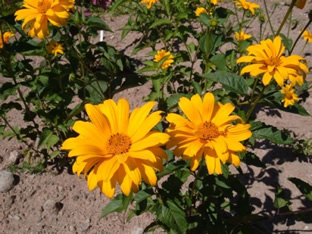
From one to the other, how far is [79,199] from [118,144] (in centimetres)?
173

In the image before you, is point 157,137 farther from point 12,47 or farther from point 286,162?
point 286,162

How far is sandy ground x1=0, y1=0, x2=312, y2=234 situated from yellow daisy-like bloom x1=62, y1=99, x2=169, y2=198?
146cm

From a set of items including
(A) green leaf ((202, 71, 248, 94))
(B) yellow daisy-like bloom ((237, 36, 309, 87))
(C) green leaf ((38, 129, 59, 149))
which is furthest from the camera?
(C) green leaf ((38, 129, 59, 149))

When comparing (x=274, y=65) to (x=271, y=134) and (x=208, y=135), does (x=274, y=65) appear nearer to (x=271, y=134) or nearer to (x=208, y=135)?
(x=271, y=134)

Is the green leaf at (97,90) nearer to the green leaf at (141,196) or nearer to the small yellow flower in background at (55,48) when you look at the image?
the small yellow flower in background at (55,48)

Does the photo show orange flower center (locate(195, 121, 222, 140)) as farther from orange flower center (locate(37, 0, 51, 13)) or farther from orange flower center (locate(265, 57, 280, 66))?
orange flower center (locate(37, 0, 51, 13))

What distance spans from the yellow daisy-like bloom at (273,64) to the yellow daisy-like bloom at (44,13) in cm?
111

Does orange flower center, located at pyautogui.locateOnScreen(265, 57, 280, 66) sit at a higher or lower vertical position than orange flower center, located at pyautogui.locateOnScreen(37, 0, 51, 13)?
higher

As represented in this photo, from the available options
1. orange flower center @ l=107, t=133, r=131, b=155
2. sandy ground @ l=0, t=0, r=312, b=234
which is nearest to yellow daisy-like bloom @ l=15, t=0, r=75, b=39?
orange flower center @ l=107, t=133, r=131, b=155

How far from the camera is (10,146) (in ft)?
11.2

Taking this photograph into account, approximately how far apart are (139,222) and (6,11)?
193 cm

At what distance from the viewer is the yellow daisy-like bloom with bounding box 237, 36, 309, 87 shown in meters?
1.68

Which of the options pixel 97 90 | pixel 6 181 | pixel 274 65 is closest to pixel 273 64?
pixel 274 65

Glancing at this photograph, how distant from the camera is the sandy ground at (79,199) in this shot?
2818mm
